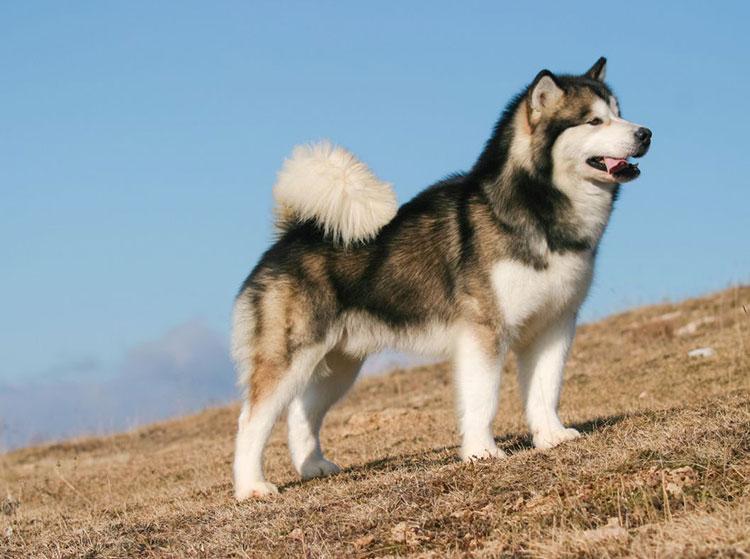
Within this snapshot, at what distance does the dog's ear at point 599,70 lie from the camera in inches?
302

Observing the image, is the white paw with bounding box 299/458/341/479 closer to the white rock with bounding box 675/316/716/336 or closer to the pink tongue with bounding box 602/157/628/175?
the pink tongue with bounding box 602/157/628/175

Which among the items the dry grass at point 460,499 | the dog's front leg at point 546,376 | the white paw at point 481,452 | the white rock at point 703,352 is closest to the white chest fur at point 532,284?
the dog's front leg at point 546,376

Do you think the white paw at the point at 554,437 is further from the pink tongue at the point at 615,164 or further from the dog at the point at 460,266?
the pink tongue at the point at 615,164

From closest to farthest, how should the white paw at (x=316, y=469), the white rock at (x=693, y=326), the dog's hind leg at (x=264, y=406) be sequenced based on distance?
the dog's hind leg at (x=264, y=406) → the white paw at (x=316, y=469) → the white rock at (x=693, y=326)

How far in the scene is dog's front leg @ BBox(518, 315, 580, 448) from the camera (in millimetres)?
7430

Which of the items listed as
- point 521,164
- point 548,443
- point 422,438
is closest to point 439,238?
point 521,164

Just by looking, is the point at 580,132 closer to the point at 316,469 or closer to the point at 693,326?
the point at 316,469

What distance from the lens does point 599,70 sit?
7.72 meters

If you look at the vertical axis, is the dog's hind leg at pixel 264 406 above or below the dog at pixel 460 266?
below

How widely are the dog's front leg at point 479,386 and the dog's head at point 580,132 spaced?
1266mm

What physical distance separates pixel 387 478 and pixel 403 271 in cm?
162

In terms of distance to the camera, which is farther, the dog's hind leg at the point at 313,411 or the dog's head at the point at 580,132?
the dog's hind leg at the point at 313,411

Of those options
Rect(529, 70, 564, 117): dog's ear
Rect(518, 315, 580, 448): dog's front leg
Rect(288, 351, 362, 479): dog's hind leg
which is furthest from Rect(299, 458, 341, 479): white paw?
Rect(529, 70, 564, 117): dog's ear

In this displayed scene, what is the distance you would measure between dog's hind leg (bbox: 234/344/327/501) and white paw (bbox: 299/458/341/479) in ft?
2.46
